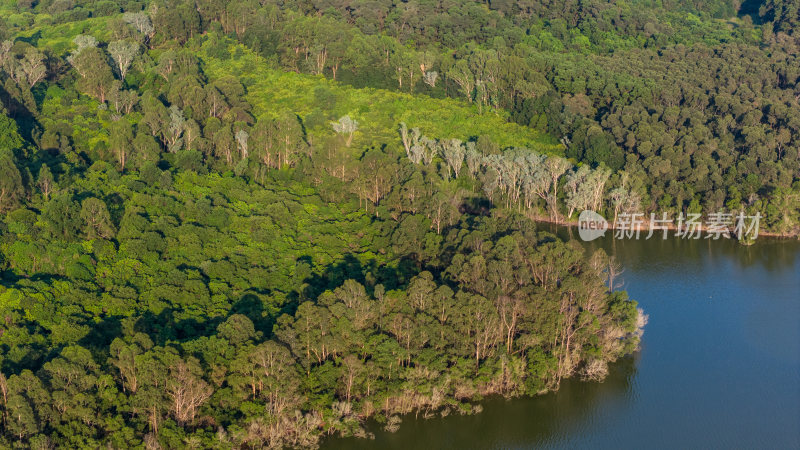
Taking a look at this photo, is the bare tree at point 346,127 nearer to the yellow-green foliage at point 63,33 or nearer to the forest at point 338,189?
the forest at point 338,189

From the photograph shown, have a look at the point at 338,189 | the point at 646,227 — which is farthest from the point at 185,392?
the point at 646,227

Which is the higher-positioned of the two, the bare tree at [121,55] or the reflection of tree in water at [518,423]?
the bare tree at [121,55]

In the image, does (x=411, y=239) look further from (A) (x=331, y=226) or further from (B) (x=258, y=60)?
(B) (x=258, y=60)

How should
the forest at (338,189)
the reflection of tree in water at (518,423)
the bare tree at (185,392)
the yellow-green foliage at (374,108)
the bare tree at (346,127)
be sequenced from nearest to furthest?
the bare tree at (185,392) < the forest at (338,189) < the reflection of tree in water at (518,423) < the bare tree at (346,127) < the yellow-green foliage at (374,108)

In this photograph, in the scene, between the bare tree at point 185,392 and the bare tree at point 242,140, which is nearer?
the bare tree at point 185,392

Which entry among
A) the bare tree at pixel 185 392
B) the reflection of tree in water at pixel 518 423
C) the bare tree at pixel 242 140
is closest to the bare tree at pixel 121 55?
the bare tree at pixel 242 140

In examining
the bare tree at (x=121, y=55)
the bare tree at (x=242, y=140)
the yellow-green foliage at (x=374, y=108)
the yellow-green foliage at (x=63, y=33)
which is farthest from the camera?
the yellow-green foliage at (x=63, y=33)

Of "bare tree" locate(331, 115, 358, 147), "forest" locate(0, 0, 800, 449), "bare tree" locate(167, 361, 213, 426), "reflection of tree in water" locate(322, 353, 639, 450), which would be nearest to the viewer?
"bare tree" locate(167, 361, 213, 426)

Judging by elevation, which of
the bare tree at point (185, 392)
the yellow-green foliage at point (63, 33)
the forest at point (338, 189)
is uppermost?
the yellow-green foliage at point (63, 33)

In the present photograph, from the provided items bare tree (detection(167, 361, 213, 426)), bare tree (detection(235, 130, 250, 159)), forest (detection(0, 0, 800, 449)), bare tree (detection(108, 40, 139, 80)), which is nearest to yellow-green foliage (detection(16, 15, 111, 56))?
forest (detection(0, 0, 800, 449))

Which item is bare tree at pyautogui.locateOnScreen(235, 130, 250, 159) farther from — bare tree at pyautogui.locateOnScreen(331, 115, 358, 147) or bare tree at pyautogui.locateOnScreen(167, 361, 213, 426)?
bare tree at pyautogui.locateOnScreen(167, 361, 213, 426)
